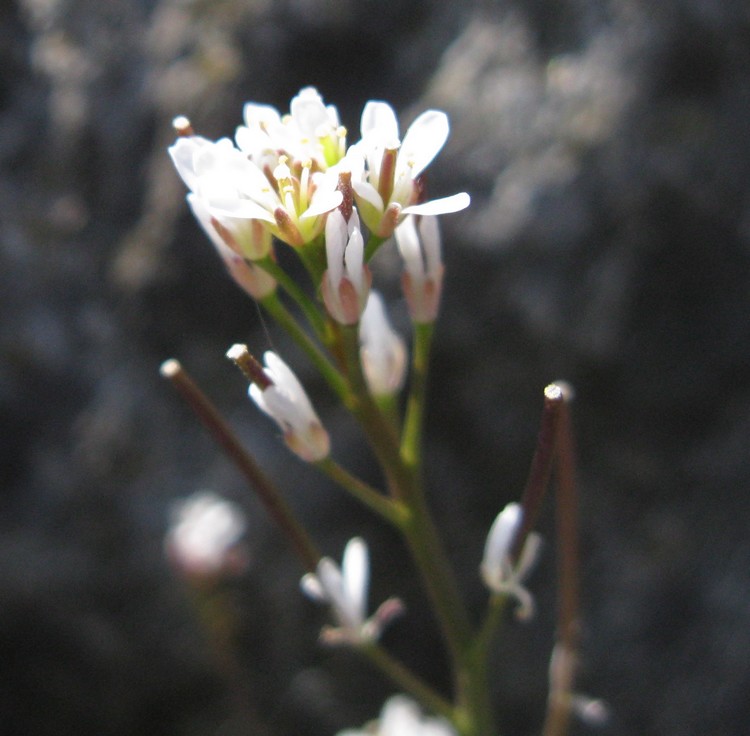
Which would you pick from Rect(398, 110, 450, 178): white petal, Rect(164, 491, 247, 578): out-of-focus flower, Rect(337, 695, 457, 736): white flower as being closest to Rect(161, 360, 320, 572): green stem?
Rect(398, 110, 450, 178): white petal

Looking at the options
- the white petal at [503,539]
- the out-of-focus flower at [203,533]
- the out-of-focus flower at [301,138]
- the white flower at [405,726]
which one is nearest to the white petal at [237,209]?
the out-of-focus flower at [301,138]

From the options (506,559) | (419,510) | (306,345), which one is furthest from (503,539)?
(306,345)

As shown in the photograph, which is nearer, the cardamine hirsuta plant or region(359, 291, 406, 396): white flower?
the cardamine hirsuta plant

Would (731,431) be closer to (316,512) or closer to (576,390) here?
(576,390)

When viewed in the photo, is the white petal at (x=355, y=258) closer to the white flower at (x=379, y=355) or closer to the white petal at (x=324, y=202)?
the white petal at (x=324, y=202)

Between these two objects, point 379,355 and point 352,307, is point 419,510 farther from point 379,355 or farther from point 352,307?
point 352,307

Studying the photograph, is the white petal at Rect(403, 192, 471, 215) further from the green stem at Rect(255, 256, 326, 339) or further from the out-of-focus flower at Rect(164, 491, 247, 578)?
the out-of-focus flower at Rect(164, 491, 247, 578)
